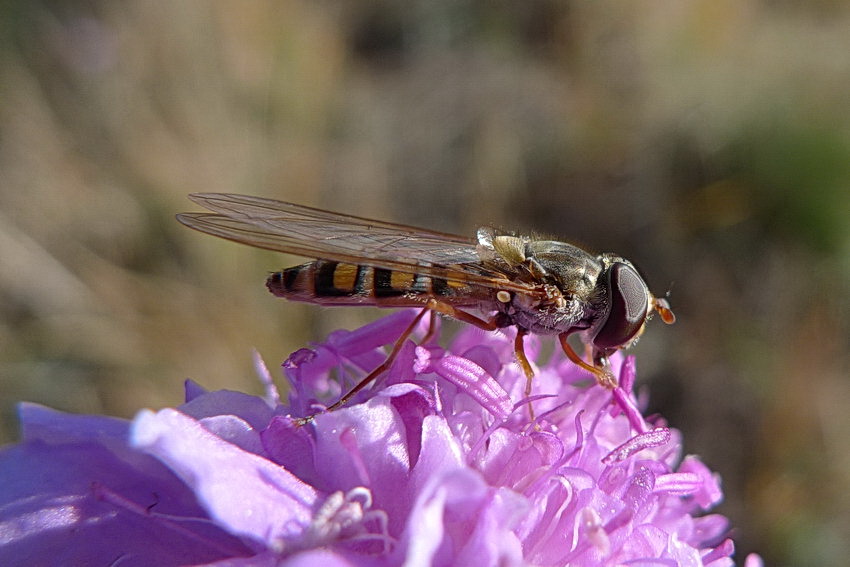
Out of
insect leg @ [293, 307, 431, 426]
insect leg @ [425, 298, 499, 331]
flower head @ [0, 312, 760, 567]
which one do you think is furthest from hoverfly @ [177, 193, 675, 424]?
flower head @ [0, 312, 760, 567]

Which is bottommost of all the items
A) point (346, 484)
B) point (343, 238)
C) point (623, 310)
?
point (346, 484)

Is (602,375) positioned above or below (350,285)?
below

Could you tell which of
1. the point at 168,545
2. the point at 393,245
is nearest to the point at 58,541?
the point at 168,545

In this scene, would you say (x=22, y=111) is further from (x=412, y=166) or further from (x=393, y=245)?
(x=393, y=245)

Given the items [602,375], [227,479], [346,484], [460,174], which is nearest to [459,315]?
[602,375]

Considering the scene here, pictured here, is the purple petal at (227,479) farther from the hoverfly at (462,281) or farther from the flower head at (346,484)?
the hoverfly at (462,281)

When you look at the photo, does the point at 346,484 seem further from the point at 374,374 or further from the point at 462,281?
the point at 462,281

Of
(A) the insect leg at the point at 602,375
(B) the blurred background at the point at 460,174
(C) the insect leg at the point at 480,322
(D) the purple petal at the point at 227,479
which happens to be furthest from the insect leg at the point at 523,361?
(B) the blurred background at the point at 460,174
